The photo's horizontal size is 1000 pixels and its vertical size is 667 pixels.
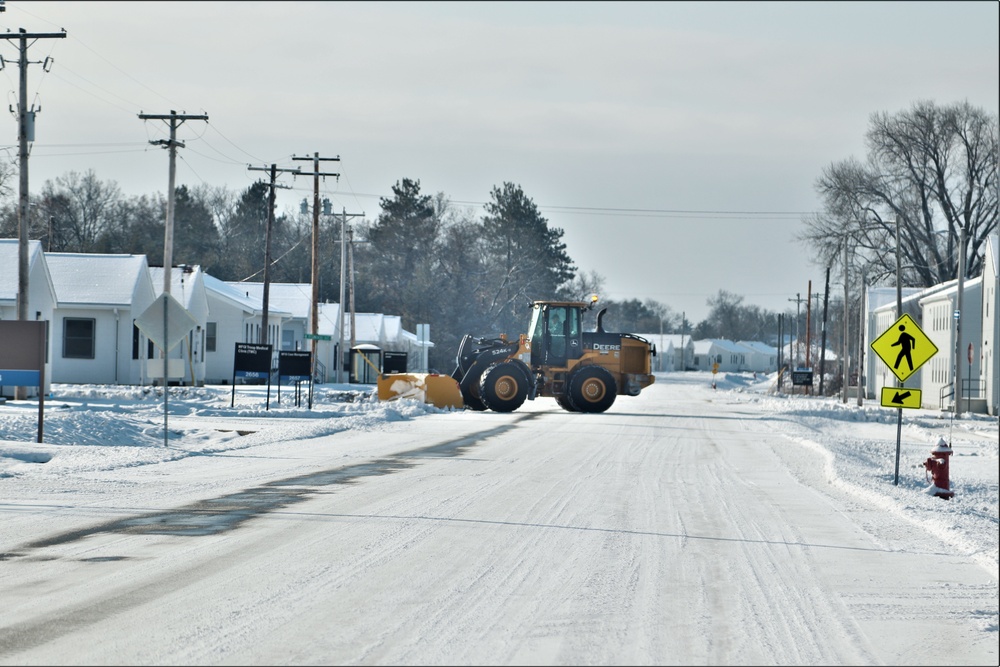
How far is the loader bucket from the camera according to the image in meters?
38.4

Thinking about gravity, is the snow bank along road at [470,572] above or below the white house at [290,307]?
below

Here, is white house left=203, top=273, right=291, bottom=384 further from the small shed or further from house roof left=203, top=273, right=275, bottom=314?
the small shed

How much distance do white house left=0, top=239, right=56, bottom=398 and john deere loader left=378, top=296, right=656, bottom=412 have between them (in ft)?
38.7

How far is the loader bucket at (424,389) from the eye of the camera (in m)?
38.4

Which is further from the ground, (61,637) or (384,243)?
(384,243)

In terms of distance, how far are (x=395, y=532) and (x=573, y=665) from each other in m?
5.07

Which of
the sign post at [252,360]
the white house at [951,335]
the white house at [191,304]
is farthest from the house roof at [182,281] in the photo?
the white house at [951,335]

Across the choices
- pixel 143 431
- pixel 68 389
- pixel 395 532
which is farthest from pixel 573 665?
pixel 68 389

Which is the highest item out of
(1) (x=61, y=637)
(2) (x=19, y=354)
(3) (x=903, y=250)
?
(3) (x=903, y=250)

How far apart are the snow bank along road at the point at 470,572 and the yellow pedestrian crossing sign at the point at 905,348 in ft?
7.15

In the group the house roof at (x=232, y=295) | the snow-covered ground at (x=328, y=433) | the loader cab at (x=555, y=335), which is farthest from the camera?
the house roof at (x=232, y=295)

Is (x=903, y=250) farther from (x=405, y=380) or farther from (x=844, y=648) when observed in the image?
(x=844, y=648)

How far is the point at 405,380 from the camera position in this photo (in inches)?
1533

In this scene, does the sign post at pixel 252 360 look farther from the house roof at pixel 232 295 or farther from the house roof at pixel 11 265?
the house roof at pixel 232 295
